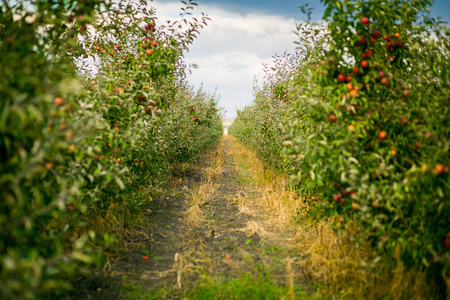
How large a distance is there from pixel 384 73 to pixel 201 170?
8598mm

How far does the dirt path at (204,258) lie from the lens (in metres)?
3.04

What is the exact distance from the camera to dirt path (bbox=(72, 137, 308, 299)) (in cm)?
304

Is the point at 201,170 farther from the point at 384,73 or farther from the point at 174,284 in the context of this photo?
the point at 384,73

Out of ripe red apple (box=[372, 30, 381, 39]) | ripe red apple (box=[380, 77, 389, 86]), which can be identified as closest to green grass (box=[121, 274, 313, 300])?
ripe red apple (box=[380, 77, 389, 86])

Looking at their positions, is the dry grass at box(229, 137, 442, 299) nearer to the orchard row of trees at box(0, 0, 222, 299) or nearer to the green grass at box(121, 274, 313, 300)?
the green grass at box(121, 274, 313, 300)

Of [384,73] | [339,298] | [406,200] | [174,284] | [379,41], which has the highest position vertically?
[379,41]

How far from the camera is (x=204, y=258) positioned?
12.2ft

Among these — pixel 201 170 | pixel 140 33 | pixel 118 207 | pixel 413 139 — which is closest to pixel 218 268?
pixel 118 207

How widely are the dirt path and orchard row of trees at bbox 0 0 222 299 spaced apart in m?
0.52

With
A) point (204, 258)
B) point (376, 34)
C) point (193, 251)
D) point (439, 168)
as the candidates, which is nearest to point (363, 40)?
point (376, 34)

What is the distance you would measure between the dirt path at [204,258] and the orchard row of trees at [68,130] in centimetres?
52

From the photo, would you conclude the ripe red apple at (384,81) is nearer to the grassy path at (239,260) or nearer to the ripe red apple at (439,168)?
the ripe red apple at (439,168)

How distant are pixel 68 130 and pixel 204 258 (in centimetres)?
269

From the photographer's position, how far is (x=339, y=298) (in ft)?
9.49
